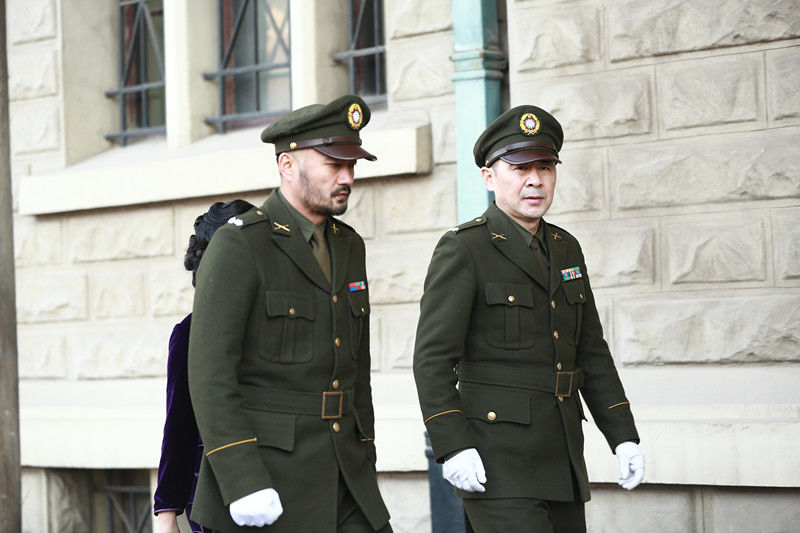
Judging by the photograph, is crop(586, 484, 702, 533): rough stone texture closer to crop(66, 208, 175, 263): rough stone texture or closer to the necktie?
the necktie

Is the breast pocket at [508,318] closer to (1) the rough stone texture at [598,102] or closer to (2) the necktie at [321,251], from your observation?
(2) the necktie at [321,251]

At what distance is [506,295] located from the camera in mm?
4172

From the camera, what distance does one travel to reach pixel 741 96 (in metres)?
6.24

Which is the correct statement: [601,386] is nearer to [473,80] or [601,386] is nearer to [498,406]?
[498,406]

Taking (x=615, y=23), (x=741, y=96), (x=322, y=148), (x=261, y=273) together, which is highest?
(x=615, y=23)

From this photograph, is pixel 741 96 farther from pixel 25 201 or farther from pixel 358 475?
pixel 25 201

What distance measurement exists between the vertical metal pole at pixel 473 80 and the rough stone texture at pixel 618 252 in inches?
26.5

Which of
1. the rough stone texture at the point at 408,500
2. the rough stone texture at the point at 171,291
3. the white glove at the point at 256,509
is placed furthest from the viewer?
the rough stone texture at the point at 171,291

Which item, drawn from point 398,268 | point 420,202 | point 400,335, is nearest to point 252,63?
point 420,202

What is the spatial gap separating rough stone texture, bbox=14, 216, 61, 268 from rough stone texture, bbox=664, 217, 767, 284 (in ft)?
13.9

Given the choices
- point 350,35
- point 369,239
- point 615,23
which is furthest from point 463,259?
point 350,35

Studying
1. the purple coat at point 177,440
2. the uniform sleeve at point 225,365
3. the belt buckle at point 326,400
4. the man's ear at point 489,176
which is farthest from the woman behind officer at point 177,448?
the man's ear at point 489,176

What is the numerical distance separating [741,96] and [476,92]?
128 cm

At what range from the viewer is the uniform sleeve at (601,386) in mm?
4309
